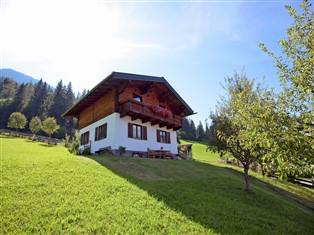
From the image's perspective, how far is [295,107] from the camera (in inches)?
228

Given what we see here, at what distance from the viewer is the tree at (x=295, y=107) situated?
4.65 metres

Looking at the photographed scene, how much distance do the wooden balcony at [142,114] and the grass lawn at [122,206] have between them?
8174 mm

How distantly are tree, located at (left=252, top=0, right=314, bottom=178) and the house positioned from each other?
12.9m

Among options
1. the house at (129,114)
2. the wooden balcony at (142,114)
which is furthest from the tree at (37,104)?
the wooden balcony at (142,114)

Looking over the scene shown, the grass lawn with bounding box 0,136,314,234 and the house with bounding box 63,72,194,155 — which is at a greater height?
the house with bounding box 63,72,194,155

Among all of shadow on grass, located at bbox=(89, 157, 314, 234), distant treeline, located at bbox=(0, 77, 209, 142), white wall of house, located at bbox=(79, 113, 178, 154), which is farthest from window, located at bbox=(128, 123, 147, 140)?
distant treeline, located at bbox=(0, 77, 209, 142)

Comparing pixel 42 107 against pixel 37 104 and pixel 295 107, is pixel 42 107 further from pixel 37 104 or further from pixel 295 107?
pixel 295 107

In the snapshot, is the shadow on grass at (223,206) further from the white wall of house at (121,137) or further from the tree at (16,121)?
the tree at (16,121)

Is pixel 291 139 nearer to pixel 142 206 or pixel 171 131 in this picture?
pixel 142 206

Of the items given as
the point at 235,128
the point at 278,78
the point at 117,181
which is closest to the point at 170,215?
the point at 117,181

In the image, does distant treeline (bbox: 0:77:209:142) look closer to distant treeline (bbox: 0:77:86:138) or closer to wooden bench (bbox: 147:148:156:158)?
distant treeline (bbox: 0:77:86:138)

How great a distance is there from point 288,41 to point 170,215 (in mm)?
6113

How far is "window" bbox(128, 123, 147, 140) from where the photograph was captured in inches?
754

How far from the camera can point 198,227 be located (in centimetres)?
568
